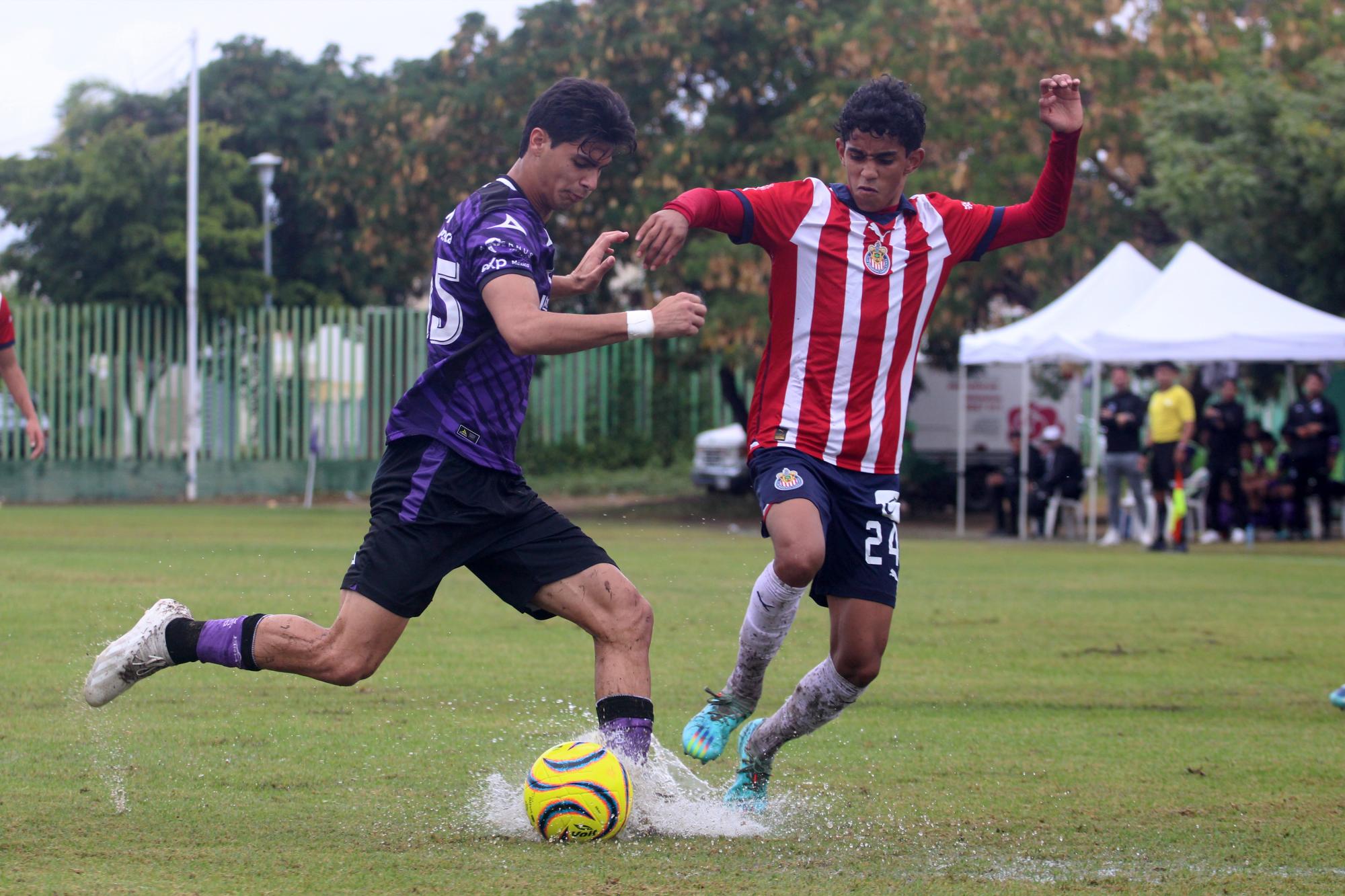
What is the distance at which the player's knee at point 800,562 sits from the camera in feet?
16.5

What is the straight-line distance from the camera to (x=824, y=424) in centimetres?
533

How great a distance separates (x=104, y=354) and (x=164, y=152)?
4527mm

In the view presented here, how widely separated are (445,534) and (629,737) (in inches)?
32.8

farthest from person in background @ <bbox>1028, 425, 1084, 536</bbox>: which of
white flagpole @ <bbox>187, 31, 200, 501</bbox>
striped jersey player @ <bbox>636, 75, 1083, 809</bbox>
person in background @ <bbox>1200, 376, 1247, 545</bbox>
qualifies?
striped jersey player @ <bbox>636, 75, 1083, 809</bbox>

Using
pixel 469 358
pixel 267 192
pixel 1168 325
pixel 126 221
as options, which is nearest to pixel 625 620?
pixel 469 358

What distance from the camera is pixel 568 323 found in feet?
14.6

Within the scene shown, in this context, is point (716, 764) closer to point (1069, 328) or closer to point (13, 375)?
point (13, 375)

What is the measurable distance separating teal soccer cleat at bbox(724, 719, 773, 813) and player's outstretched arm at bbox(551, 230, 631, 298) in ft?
5.43

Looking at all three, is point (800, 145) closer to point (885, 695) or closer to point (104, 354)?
point (104, 354)

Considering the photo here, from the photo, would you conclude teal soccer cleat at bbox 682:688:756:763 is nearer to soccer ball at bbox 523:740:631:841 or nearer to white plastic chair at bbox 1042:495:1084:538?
soccer ball at bbox 523:740:631:841

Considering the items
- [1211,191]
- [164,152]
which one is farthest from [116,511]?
[1211,191]

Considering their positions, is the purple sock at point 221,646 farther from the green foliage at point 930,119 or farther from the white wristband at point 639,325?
the green foliage at point 930,119

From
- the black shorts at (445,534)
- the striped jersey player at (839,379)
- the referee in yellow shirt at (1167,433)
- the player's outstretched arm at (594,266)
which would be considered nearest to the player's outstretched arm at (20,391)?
the black shorts at (445,534)

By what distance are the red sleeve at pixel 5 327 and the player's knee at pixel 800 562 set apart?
4.53 m
